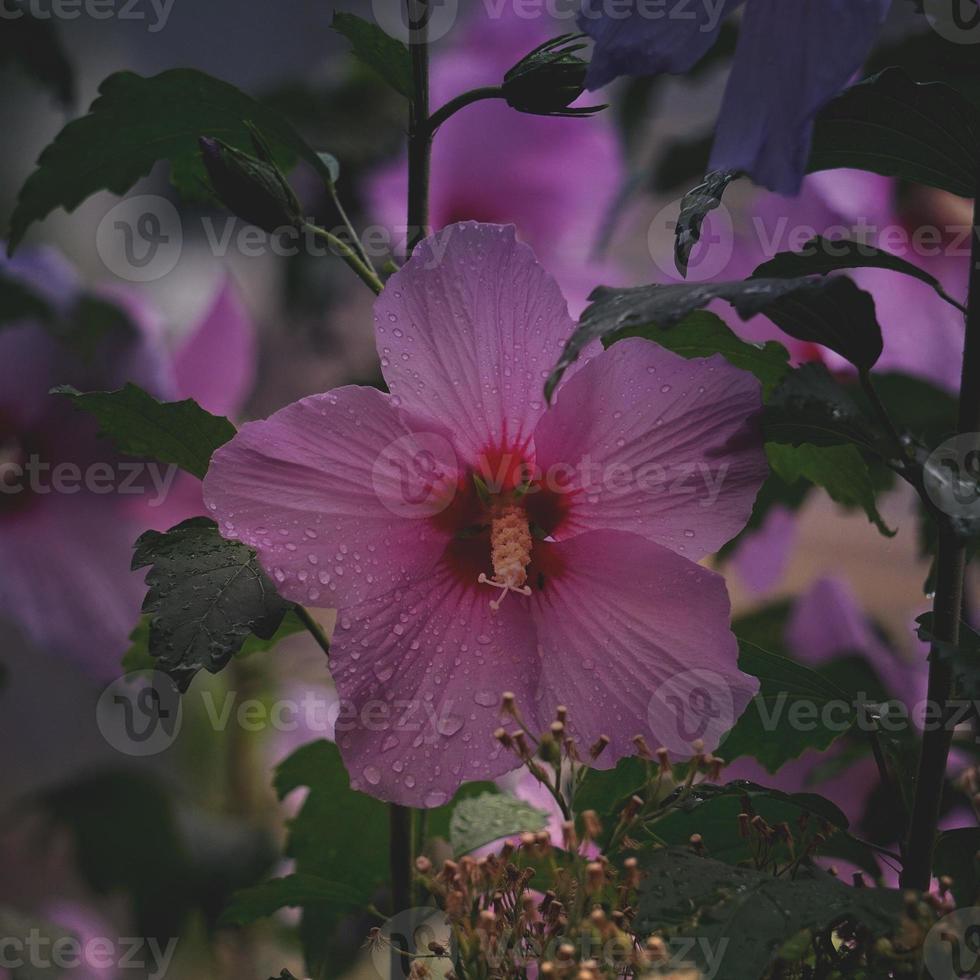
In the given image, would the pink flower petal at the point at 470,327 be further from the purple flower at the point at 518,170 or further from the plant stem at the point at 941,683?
the purple flower at the point at 518,170

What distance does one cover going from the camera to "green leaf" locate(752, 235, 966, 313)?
1.46ft

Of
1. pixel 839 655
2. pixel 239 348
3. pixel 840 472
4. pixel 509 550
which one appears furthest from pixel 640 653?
pixel 239 348

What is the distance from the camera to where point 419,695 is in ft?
1.43

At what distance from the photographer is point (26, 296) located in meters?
0.91

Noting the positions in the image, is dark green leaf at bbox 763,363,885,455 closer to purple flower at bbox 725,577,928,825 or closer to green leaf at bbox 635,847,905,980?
green leaf at bbox 635,847,905,980

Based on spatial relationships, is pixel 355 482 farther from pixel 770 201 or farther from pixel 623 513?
pixel 770 201

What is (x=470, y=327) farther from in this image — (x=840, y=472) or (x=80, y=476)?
(x=80, y=476)

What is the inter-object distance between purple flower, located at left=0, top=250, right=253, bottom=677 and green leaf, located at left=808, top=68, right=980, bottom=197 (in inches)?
20.8

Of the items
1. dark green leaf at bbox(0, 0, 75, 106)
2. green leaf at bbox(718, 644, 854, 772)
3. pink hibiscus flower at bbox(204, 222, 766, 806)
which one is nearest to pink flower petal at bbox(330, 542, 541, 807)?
pink hibiscus flower at bbox(204, 222, 766, 806)

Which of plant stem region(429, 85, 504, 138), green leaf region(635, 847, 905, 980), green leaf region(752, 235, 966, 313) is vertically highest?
plant stem region(429, 85, 504, 138)

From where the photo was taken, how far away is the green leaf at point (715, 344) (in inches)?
19.6

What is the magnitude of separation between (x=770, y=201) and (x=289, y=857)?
0.50 metres

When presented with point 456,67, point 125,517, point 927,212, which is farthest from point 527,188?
point 125,517

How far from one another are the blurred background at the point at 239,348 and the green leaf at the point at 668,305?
22 centimetres
